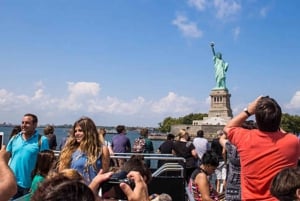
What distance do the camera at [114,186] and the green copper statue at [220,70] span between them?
188ft

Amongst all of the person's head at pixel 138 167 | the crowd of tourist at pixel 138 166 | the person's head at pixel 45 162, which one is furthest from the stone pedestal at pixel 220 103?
the person's head at pixel 138 167

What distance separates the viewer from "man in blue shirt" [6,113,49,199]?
5285 millimetres

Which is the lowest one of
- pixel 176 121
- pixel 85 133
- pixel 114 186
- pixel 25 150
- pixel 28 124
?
pixel 114 186

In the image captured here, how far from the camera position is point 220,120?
60719 mm

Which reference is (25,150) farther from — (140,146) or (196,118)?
(196,118)

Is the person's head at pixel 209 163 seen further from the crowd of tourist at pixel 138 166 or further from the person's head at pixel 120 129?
the person's head at pixel 120 129

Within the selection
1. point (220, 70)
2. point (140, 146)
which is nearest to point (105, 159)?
point (140, 146)

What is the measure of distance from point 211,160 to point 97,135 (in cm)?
132

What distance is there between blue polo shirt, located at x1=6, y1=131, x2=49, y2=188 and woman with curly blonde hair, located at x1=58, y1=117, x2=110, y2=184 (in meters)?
1.00

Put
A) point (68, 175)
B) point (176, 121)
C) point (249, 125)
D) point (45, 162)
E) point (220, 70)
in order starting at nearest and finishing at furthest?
point (68, 175)
point (249, 125)
point (45, 162)
point (220, 70)
point (176, 121)

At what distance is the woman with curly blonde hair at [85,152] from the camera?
4332mm

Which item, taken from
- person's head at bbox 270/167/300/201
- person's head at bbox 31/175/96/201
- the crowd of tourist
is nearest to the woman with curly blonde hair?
the crowd of tourist

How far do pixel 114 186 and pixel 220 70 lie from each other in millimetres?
58769

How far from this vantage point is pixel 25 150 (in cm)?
536
